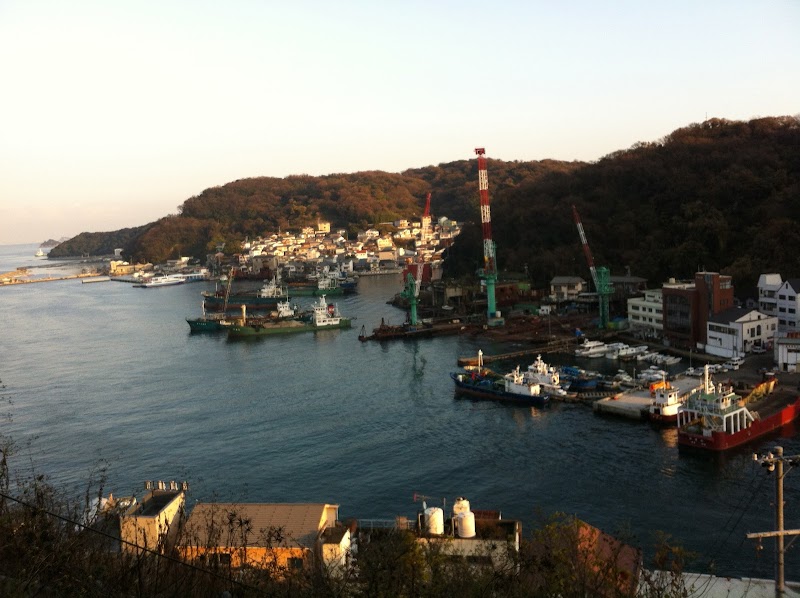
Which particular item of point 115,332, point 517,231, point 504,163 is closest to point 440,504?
point 115,332

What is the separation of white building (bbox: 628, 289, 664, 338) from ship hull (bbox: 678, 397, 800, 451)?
418 cm

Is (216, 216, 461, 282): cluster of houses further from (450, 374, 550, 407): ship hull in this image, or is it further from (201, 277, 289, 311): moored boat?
(450, 374, 550, 407): ship hull

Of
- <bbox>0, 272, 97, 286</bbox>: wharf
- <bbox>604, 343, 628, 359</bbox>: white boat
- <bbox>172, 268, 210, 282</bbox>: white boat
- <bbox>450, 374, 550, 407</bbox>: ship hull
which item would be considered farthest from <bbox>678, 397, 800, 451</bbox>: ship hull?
<bbox>0, 272, 97, 286</bbox>: wharf

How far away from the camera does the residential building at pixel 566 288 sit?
14.4m

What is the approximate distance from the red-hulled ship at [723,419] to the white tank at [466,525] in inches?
137

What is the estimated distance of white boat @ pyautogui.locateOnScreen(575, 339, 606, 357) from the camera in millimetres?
10117

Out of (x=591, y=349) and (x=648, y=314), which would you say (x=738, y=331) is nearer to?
(x=591, y=349)

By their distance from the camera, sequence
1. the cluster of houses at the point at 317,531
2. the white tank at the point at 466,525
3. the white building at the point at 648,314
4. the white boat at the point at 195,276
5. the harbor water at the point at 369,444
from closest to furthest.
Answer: the cluster of houses at the point at 317,531, the white tank at the point at 466,525, the harbor water at the point at 369,444, the white building at the point at 648,314, the white boat at the point at 195,276

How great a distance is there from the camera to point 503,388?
8.14 meters

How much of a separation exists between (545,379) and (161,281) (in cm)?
1999

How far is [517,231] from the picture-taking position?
19.3 m

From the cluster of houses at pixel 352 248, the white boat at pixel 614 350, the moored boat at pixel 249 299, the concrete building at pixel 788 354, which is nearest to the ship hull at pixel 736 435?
the concrete building at pixel 788 354

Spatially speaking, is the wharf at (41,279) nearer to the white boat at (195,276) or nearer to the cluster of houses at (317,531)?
the white boat at (195,276)

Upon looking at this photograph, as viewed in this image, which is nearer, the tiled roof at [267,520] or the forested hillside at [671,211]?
the tiled roof at [267,520]
